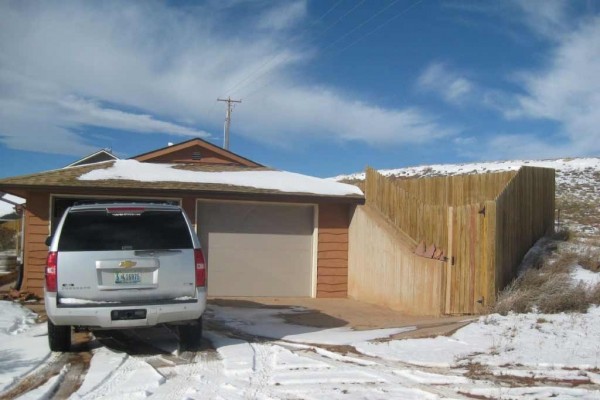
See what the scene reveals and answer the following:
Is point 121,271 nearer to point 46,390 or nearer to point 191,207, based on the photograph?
point 46,390

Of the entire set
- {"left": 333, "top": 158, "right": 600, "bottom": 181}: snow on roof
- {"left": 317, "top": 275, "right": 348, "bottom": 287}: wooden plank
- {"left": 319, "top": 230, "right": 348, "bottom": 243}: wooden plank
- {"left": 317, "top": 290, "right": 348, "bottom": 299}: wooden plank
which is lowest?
{"left": 317, "top": 290, "right": 348, "bottom": 299}: wooden plank

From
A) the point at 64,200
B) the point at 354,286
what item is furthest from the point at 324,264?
the point at 64,200

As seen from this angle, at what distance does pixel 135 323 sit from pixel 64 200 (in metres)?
7.65

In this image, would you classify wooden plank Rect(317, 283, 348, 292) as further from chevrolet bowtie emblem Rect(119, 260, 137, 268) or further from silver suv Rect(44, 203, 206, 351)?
chevrolet bowtie emblem Rect(119, 260, 137, 268)

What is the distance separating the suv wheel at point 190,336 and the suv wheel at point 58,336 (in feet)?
4.47

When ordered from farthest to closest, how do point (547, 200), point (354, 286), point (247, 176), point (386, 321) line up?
point (247, 176) < point (354, 286) < point (547, 200) < point (386, 321)

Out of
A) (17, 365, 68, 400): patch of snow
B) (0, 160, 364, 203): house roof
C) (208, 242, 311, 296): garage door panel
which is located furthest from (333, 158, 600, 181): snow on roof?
(17, 365, 68, 400): patch of snow

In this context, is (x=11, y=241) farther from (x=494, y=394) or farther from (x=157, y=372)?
(x=494, y=394)

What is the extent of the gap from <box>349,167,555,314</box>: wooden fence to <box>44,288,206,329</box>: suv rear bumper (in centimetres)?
520

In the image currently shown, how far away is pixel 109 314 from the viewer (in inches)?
259

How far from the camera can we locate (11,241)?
32438 millimetres

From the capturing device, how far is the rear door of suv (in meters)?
6.55

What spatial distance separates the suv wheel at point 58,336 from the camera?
278 inches

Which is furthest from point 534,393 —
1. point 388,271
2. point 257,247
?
point 257,247
